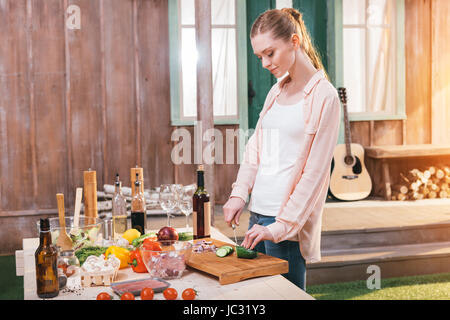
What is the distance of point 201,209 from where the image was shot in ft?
6.80

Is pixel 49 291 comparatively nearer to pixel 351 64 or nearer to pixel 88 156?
pixel 88 156

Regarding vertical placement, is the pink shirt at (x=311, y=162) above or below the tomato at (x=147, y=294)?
above

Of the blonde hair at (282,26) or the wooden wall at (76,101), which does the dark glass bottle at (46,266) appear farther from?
the wooden wall at (76,101)

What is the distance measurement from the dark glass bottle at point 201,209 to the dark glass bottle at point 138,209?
0.89 ft

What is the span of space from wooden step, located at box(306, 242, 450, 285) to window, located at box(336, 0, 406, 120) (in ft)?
6.59

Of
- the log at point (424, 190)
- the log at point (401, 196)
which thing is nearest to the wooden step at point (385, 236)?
the log at point (401, 196)

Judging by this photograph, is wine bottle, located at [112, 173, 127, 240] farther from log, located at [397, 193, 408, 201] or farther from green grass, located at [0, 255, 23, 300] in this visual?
log, located at [397, 193, 408, 201]

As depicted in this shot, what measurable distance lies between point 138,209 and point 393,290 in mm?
2422

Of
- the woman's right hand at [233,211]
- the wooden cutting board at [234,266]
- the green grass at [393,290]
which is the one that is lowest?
the green grass at [393,290]

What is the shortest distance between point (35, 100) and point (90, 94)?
52cm

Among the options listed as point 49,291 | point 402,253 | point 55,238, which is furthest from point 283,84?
point 402,253

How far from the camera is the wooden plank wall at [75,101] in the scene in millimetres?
5094

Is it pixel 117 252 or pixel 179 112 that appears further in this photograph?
pixel 179 112

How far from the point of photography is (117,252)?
1.81 m
